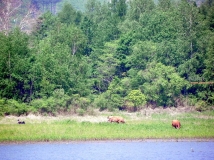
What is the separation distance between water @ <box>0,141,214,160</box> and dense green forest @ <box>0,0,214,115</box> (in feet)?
56.8

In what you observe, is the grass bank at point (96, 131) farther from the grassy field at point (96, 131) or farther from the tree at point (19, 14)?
the tree at point (19, 14)

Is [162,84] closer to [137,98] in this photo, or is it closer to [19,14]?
[137,98]

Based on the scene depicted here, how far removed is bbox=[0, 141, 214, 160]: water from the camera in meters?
36.2

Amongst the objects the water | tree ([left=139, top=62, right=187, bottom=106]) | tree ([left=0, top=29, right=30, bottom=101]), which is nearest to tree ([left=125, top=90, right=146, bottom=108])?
tree ([left=139, top=62, right=187, bottom=106])

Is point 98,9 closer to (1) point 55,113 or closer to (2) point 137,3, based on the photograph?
(2) point 137,3

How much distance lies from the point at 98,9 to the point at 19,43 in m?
40.7

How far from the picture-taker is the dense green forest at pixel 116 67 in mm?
61875

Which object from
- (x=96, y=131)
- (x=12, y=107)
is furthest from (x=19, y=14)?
(x=96, y=131)

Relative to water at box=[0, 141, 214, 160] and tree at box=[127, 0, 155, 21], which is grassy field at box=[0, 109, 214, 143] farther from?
tree at box=[127, 0, 155, 21]

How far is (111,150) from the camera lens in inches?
1549

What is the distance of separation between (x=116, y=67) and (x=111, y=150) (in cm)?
3779

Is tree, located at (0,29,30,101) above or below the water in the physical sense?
above

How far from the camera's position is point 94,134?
44.2 m

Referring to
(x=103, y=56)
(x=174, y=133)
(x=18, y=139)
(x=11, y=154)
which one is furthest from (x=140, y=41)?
(x=11, y=154)
